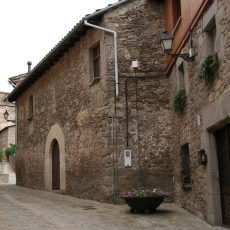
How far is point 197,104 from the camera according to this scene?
8.30 meters

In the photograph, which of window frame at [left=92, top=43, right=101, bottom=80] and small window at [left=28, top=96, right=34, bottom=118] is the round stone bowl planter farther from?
small window at [left=28, top=96, right=34, bottom=118]

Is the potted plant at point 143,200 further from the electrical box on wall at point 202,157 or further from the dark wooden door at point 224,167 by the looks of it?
the dark wooden door at point 224,167

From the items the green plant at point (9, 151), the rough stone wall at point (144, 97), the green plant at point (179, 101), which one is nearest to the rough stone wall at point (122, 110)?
the rough stone wall at point (144, 97)

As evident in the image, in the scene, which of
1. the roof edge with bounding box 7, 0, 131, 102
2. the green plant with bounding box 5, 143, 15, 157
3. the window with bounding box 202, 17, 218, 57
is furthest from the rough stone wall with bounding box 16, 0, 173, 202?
the green plant with bounding box 5, 143, 15, 157

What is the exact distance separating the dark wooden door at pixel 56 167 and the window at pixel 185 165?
20.1ft

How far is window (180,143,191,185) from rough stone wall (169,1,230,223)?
0.51ft

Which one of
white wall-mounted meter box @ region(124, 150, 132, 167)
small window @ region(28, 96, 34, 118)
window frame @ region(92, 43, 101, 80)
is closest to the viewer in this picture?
white wall-mounted meter box @ region(124, 150, 132, 167)

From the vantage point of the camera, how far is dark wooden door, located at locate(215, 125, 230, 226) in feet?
23.4

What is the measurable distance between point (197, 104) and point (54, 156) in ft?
26.1

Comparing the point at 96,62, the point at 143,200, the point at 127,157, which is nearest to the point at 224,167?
the point at 143,200

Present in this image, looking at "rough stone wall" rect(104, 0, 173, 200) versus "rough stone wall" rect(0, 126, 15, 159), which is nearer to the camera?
"rough stone wall" rect(104, 0, 173, 200)

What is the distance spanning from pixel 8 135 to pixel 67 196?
23295 mm

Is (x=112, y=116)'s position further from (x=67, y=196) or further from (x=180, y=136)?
(x=67, y=196)

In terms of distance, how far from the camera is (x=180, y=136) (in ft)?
32.4
